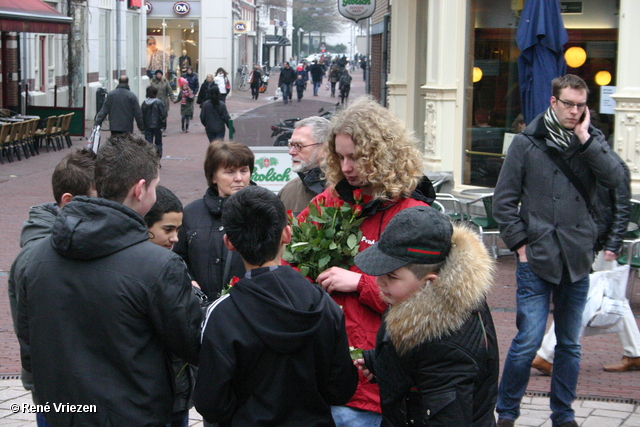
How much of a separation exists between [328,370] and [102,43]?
2841 centimetres

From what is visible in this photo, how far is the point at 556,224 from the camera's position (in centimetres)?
439

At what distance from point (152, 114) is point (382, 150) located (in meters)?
15.1

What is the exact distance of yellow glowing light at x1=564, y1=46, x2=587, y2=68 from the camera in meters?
10.1

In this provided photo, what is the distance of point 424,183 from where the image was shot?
3.17 meters

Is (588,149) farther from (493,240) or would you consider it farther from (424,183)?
(493,240)

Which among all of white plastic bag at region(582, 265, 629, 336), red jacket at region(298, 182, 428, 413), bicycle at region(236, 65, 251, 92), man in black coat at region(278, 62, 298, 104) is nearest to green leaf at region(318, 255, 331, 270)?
red jacket at region(298, 182, 428, 413)

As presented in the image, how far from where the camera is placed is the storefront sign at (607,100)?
939 cm

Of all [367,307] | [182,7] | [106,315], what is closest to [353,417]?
[367,307]

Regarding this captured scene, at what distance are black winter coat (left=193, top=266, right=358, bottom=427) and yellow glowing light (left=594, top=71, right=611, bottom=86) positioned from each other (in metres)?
8.33

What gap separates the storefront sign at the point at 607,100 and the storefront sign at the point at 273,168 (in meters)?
3.75

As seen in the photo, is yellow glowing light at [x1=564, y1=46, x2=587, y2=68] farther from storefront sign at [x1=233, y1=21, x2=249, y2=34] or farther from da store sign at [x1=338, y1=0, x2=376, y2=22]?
storefront sign at [x1=233, y1=21, x2=249, y2=34]

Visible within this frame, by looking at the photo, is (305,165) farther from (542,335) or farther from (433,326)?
(433,326)

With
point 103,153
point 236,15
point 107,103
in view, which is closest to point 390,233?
point 103,153

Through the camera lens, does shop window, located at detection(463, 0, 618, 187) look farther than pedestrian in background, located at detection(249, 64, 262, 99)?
No
